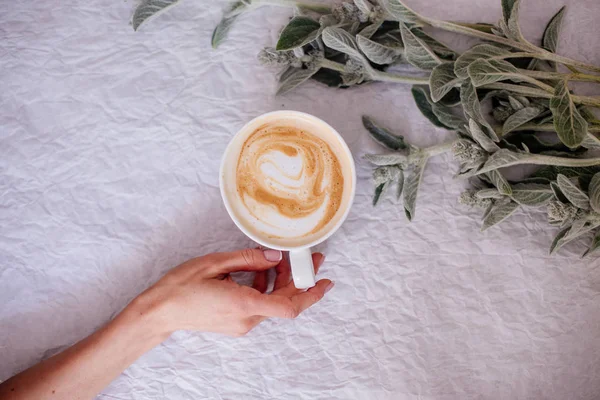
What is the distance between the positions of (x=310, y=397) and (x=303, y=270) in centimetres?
29

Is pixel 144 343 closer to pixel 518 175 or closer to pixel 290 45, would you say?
pixel 290 45

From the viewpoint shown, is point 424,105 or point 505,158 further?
point 424,105

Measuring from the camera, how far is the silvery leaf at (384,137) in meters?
0.84

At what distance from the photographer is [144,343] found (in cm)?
84

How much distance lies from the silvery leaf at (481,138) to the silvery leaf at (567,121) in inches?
3.7

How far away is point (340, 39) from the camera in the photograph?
29.3 inches

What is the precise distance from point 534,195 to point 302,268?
41 centimetres

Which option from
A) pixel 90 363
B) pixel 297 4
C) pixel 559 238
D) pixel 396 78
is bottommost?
pixel 90 363

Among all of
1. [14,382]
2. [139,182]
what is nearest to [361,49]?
[139,182]

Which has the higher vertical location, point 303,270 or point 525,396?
point 303,270

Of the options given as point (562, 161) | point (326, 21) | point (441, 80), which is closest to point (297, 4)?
point (326, 21)

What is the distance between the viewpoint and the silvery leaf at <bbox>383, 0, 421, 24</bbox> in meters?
0.73

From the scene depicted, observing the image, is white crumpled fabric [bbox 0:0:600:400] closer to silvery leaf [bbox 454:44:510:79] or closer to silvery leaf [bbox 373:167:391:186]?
silvery leaf [bbox 373:167:391:186]

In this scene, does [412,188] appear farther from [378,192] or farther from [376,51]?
[376,51]
